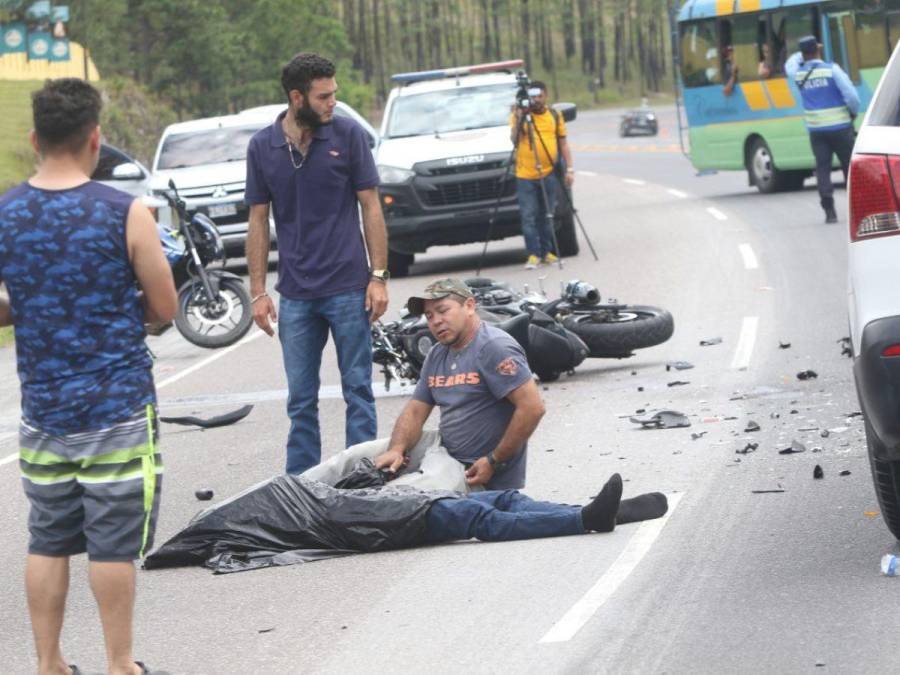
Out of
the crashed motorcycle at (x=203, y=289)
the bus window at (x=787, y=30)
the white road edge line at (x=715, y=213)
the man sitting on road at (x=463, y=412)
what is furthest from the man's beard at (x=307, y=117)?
the bus window at (x=787, y=30)

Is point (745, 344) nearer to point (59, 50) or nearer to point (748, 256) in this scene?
point (748, 256)

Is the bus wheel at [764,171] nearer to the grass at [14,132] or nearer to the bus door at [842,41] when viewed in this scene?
the bus door at [842,41]

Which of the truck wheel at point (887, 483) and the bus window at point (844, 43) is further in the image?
the bus window at point (844, 43)

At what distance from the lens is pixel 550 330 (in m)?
11.6

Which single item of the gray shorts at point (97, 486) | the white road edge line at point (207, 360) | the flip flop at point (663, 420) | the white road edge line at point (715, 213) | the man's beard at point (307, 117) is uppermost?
the man's beard at point (307, 117)

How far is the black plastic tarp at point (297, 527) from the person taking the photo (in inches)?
289

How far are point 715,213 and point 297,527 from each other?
750 inches

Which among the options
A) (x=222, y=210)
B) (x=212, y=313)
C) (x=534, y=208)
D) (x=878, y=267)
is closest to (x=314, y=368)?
(x=878, y=267)

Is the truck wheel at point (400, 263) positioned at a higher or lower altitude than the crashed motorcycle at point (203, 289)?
lower

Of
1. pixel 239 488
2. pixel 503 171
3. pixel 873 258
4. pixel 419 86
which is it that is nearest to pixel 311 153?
pixel 239 488

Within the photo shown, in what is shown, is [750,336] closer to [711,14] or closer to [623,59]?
[711,14]

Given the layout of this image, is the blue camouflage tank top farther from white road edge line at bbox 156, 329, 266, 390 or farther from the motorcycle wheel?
the motorcycle wheel

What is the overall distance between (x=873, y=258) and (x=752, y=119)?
22.6 m

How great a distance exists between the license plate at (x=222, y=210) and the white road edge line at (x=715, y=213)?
277 inches
